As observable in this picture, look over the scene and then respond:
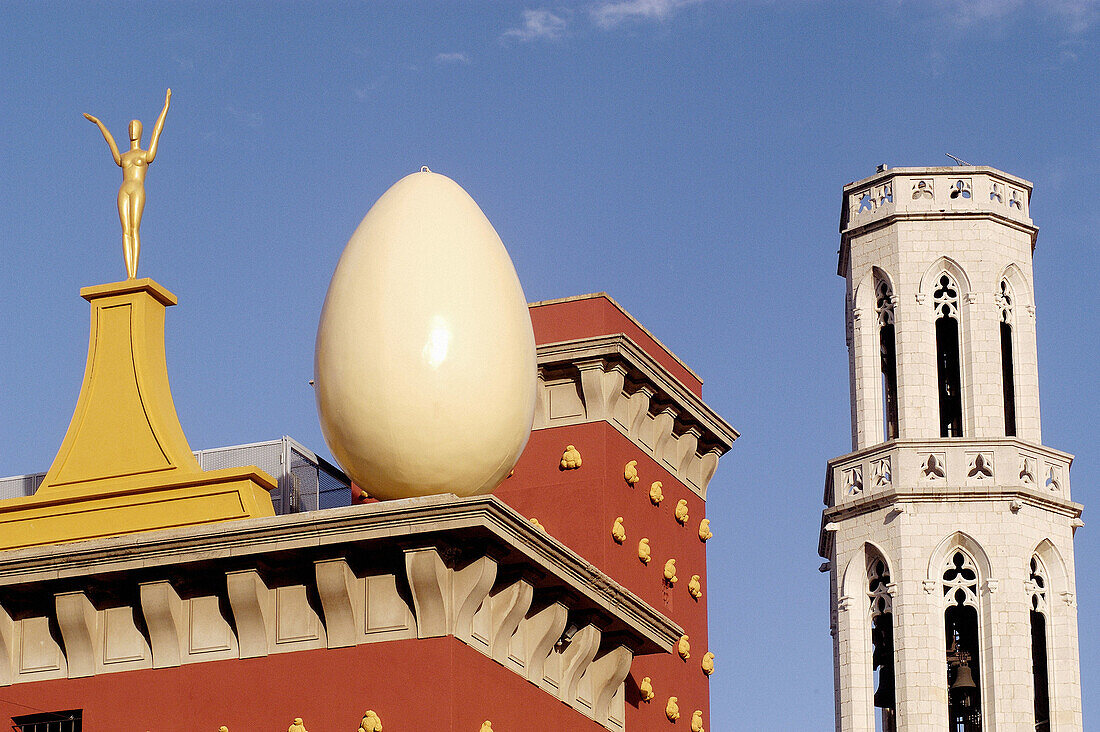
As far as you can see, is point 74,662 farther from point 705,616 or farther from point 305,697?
point 705,616

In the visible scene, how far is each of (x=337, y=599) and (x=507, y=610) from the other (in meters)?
1.68

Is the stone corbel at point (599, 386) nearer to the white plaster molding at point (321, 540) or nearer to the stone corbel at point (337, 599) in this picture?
the white plaster molding at point (321, 540)

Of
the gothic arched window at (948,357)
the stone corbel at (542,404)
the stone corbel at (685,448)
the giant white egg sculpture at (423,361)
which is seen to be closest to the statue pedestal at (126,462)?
the giant white egg sculpture at (423,361)

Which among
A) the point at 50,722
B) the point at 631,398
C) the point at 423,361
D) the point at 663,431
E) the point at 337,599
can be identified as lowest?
the point at 50,722

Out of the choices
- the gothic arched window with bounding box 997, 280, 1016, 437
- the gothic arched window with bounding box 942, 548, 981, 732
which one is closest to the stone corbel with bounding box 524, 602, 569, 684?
the gothic arched window with bounding box 942, 548, 981, 732

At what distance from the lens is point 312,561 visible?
23219mm

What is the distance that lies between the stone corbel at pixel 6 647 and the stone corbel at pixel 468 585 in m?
4.57

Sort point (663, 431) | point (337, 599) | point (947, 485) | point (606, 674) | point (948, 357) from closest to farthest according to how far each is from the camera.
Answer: point (337, 599) → point (606, 674) → point (663, 431) → point (947, 485) → point (948, 357)

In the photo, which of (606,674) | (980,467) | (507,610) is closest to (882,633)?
(980,467)

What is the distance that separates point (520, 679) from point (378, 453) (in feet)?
9.12

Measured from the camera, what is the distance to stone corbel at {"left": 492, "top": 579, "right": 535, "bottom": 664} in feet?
77.8

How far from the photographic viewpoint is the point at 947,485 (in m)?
43.5

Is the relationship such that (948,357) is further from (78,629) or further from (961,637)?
(78,629)

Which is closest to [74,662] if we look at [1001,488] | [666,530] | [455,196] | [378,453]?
[378,453]
